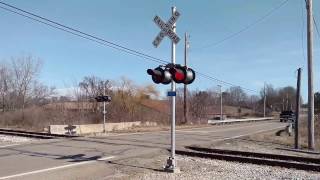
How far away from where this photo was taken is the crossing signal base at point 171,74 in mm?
12383

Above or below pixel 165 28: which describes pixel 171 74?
below

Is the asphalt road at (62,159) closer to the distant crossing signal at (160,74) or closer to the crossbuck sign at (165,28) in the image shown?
the distant crossing signal at (160,74)

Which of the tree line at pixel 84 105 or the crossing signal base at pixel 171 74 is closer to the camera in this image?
the crossing signal base at pixel 171 74

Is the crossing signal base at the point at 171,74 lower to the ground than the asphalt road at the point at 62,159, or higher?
higher

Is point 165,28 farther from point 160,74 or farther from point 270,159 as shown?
point 270,159

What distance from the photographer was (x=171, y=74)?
12523mm

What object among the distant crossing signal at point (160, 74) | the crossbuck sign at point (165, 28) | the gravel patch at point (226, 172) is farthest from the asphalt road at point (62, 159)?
the crossbuck sign at point (165, 28)

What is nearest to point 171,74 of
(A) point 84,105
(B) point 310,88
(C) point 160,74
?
(C) point 160,74

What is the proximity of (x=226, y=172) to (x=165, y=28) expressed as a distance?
441 centimetres

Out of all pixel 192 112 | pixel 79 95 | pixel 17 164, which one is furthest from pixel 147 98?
pixel 17 164

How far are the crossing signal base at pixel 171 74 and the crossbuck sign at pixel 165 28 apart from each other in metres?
0.80

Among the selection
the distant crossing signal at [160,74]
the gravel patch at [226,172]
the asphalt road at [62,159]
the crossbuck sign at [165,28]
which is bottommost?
the gravel patch at [226,172]

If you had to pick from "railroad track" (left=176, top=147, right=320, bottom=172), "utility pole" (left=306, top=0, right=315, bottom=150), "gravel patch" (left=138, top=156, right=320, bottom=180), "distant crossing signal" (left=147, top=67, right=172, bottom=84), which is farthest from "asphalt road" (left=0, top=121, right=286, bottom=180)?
"utility pole" (left=306, top=0, right=315, bottom=150)

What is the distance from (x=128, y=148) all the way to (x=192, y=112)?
2369 inches
